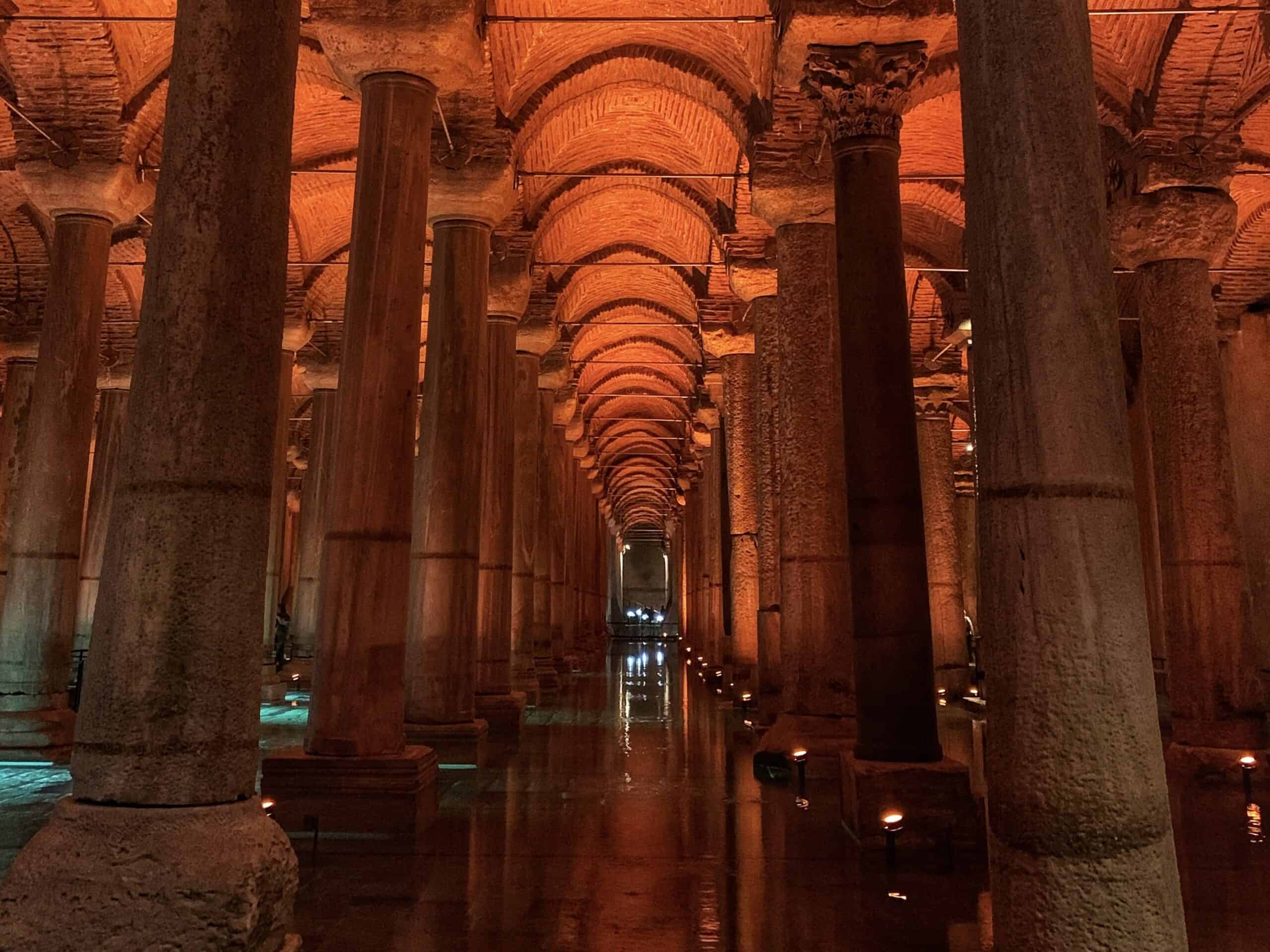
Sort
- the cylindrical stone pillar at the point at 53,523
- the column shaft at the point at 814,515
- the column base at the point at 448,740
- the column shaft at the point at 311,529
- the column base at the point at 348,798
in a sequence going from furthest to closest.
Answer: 1. the column shaft at the point at 311,529
2. the cylindrical stone pillar at the point at 53,523
3. the column base at the point at 448,740
4. the column shaft at the point at 814,515
5. the column base at the point at 348,798

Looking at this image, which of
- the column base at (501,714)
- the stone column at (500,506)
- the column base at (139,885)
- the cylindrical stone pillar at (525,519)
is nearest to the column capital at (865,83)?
the stone column at (500,506)

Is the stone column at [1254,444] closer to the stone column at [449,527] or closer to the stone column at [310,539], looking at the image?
the stone column at [449,527]

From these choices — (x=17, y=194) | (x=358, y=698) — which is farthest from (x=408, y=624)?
(x=17, y=194)

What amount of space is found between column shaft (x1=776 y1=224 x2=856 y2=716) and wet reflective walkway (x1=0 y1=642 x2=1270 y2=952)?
2.74 feet

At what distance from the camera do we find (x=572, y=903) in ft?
13.5

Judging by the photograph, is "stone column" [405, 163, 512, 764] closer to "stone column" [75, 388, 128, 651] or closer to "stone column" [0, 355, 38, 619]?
"stone column" [75, 388, 128, 651]

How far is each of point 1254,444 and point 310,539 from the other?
1368cm

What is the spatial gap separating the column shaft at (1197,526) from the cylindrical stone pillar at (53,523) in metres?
9.74

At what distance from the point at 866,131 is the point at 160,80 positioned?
7263mm

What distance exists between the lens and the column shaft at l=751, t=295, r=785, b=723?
978 centimetres

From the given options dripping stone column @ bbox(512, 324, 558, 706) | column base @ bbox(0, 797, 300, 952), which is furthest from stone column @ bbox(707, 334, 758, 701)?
column base @ bbox(0, 797, 300, 952)

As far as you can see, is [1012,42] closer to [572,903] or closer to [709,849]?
[572,903]

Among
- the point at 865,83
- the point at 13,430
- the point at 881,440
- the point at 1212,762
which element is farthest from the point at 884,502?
the point at 13,430

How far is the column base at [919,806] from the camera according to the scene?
196 inches
